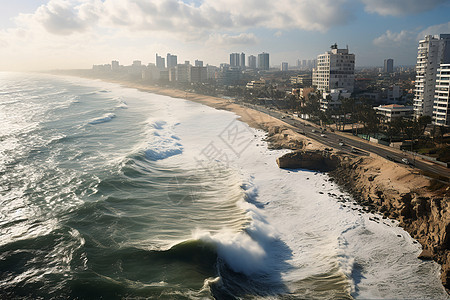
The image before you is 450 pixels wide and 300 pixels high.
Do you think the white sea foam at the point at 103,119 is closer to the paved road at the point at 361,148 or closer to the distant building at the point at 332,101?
the paved road at the point at 361,148

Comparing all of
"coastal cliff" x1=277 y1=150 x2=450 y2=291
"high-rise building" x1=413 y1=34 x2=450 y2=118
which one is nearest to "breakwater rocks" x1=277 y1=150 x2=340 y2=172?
"coastal cliff" x1=277 y1=150 x2=450 y2=291

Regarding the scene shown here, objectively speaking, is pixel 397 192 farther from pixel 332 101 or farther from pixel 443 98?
pixel 332 101

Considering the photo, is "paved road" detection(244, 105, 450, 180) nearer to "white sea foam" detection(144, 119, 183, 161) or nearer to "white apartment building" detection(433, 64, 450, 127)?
"white apartment building" detection(433, 64, 450, 127)

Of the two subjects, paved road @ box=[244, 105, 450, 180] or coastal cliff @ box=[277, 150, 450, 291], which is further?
paved road @ box=[244, 105, 450, 180]

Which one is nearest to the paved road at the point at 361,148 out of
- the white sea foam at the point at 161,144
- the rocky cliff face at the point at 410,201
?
the rocky cliff face at the point at 410,201

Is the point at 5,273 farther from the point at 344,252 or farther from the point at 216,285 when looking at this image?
the point at 344,252

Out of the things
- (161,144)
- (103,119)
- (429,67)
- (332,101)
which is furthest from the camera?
(332,101)

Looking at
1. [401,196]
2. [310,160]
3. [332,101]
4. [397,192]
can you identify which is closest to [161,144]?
[310,160]
